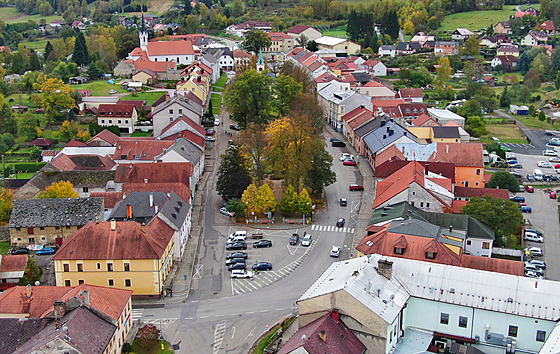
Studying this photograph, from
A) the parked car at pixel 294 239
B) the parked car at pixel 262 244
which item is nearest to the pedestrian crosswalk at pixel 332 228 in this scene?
the parked car at pixel 294 239

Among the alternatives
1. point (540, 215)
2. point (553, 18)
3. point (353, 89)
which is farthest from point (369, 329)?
point (553, 18)

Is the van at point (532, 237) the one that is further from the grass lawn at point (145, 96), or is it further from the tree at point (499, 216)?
the grass lawn at point (145, 96)

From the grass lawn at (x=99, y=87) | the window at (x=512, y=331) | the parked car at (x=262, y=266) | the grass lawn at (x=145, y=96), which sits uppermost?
the window at (x=512, y=331)

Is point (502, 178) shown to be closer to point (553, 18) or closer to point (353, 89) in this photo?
point (353, 89)

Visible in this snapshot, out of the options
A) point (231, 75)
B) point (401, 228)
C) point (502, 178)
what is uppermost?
point (401, 228)

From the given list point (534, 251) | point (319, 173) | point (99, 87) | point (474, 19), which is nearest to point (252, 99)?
point (319, 173)

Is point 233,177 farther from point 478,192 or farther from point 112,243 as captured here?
point 478,192
